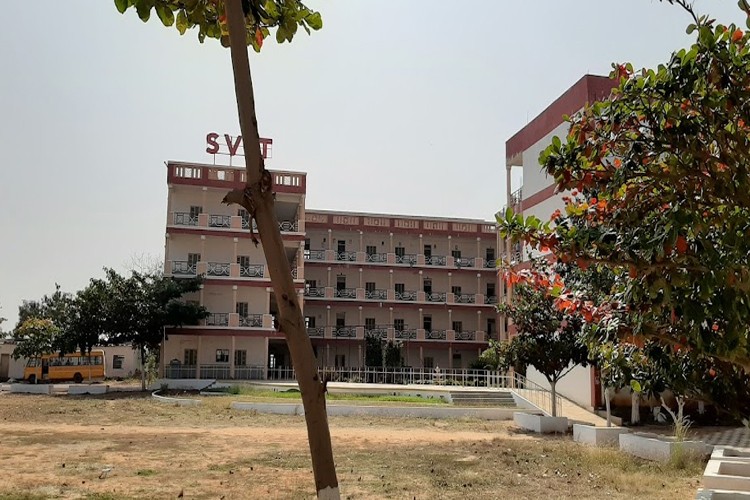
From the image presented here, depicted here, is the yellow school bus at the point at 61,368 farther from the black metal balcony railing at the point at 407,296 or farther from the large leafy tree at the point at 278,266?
the large leafy tree at the point at 278,266

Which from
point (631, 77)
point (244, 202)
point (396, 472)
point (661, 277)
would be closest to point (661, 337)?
point (661, 277)

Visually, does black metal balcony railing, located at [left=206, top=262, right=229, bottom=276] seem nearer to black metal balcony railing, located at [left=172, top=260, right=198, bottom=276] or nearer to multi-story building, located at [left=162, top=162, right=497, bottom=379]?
multi-story building, located at [left=162, top=162, right=497, bottom=379]

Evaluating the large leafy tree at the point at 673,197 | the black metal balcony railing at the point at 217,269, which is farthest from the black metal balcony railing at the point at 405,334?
the large leafy tree at the point at 673,197

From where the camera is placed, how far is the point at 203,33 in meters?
3.35

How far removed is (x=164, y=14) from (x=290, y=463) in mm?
10273

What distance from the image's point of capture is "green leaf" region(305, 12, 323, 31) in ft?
10.2

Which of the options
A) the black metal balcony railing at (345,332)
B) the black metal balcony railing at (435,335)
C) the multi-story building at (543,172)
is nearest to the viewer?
the multi-story building at (543,172)

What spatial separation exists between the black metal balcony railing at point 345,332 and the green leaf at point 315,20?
128 feet

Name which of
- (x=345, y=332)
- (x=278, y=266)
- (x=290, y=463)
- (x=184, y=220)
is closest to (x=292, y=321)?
(x=278, y=266)

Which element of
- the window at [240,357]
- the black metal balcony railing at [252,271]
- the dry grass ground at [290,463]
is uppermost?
the black metal balcony railing at [252,271]

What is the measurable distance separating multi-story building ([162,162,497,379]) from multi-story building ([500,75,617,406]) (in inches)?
486

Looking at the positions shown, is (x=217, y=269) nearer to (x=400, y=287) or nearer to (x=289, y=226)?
(x=289, y=226)

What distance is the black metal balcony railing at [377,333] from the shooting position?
41469 mm

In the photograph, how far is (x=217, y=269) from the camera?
121 feet
